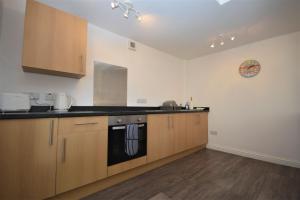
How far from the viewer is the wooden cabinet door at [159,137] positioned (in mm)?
2115

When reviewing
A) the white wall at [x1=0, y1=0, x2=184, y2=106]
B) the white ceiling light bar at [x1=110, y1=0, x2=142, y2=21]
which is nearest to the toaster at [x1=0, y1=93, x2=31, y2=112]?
the white wall at [x1=0, y1=0, x2=184, y2=106]

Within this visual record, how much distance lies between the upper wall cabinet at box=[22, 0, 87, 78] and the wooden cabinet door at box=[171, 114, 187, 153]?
5.30 feet

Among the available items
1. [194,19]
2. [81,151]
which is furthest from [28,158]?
[194,19]

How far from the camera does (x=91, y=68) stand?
7.31 feet

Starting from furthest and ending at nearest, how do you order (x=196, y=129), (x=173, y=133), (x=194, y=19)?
(x=196, y=129) < (x=173, y=133) < (x=194, y=19)

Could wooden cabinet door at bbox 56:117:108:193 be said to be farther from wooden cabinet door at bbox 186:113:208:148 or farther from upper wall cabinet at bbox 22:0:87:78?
wooden cabinet door at bbox 186:113:208:148

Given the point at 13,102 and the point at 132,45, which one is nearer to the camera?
the point at 13,102

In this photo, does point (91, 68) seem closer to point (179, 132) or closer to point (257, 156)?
point (179, 132)

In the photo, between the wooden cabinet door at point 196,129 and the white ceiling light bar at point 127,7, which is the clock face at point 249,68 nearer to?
the wooden cabinet door at point 196,129

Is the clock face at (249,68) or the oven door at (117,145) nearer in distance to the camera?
the oven door at (117,145)

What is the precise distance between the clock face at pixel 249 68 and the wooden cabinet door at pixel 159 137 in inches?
70.3

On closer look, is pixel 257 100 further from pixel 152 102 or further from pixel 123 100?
pixel 123 100

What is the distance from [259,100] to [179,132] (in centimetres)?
158

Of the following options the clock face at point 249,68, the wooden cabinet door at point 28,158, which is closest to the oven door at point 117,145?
the wooden cabinet door at point 28,158
